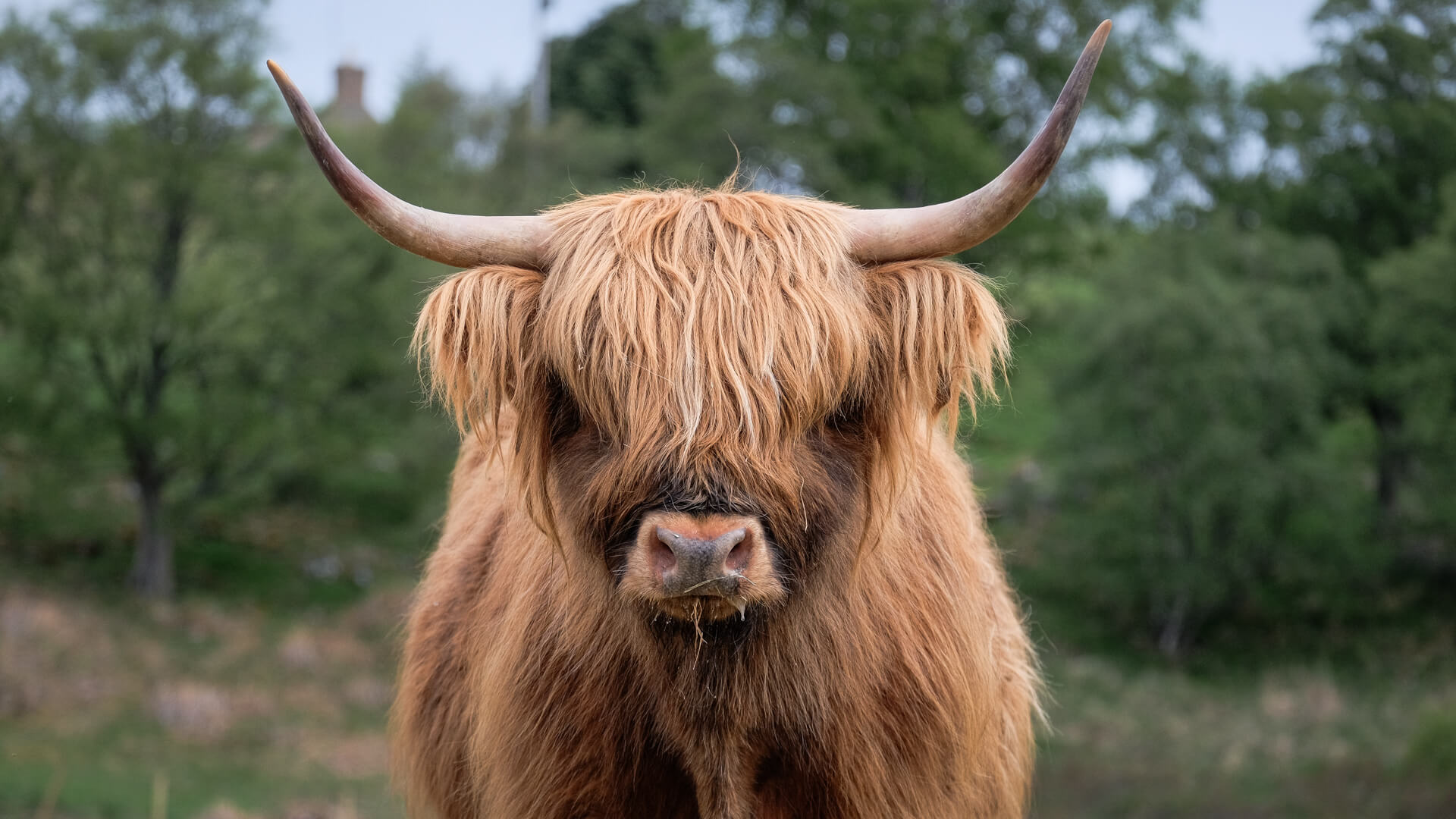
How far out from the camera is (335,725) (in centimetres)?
1748

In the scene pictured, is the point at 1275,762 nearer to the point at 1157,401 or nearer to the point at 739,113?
the point at 1157,401

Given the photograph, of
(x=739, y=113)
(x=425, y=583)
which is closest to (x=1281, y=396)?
(x=739, y=113)

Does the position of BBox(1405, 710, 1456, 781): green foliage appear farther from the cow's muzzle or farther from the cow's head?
the cow's muzzle

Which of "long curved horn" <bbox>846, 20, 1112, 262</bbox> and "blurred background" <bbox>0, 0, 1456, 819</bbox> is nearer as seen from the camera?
"long curved horn" <bbox>846, 20, 1112, 262</bbox>

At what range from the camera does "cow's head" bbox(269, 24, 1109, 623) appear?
7.57 ft

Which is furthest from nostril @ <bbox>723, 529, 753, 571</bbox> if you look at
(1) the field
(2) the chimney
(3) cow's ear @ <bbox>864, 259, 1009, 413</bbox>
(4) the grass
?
(2) the chimney

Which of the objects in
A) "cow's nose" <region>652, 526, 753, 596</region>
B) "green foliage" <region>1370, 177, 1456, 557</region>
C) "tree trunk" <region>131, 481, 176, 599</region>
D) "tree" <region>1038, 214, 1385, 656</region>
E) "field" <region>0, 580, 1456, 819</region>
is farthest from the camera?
"tree trunk" <region>131, 481, 176, 599</region>

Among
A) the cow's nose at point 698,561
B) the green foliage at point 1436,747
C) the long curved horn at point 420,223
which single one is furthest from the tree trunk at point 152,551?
the cow's nose at point 698,561

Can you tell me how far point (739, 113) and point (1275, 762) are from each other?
1362 cm

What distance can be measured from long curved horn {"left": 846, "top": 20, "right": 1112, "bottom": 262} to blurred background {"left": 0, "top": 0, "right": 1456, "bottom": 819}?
17.6 m

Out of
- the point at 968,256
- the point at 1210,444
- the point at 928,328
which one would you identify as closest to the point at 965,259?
the point at 968,256

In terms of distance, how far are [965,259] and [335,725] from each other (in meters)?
13.6

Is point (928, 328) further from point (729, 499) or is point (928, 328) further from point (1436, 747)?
point (1436, 747)

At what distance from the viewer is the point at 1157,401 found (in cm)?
2350
